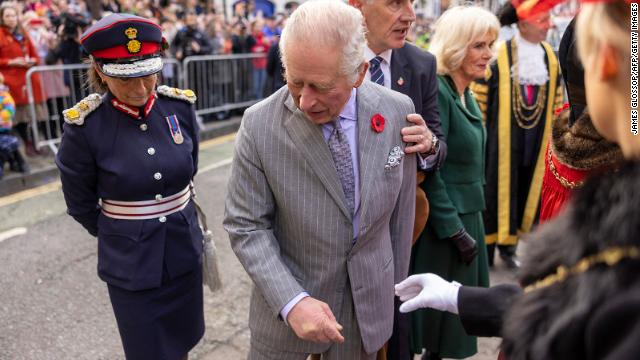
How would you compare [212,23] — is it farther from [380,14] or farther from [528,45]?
[380,14]

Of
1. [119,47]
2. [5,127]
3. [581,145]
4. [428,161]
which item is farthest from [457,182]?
[5,127]

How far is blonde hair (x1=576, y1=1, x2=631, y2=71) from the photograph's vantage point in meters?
0.92

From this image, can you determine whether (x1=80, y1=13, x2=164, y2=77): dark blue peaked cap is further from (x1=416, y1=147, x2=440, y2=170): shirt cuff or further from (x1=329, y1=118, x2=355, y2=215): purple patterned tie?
(x1=416, y1=147, x2=440, y2=170): shirt cuff

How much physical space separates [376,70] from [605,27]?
5.48 ft

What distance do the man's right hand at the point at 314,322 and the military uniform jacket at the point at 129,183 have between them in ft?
3.37

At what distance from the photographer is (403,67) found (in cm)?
256

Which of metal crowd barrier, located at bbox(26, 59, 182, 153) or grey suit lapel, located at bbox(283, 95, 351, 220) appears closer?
grey suit lapel, located at bbox(283, 95, 351, 220)

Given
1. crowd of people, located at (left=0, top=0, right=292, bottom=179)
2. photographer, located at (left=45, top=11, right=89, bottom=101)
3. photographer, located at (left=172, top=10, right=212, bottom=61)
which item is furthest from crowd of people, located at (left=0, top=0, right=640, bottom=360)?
photographer, located at (left=172, top=10, right=212, bottom=61)

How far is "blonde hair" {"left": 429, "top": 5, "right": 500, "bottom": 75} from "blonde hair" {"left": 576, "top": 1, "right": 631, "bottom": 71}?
195 cm

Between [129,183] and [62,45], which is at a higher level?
[129,183]

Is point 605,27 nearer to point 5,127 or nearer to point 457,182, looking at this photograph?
point 457,182

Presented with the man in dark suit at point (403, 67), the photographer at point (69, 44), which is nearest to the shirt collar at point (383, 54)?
the man in dark suit at point (403, 67)

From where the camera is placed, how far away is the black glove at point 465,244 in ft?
8.93

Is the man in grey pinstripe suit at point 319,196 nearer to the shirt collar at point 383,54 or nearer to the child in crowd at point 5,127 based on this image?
the shirt collar at point 383,54
